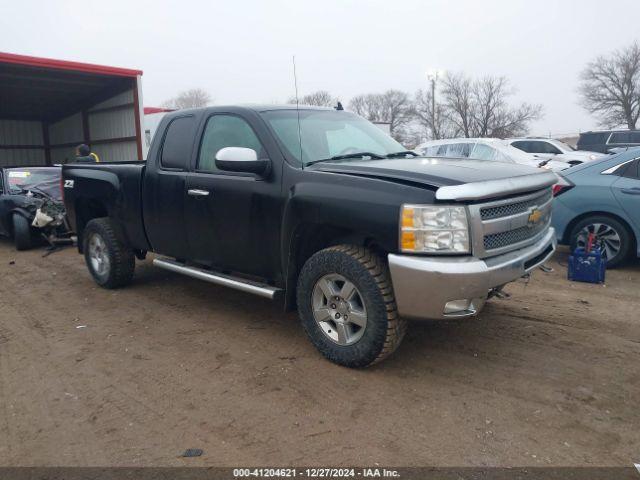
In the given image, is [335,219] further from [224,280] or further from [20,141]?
[20,141]

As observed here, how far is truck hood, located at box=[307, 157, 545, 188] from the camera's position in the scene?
3412 millimetres

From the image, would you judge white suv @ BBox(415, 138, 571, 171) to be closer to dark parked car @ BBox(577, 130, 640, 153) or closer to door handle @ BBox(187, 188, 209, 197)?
door handle @ BBox(187, 188, 209, 197)

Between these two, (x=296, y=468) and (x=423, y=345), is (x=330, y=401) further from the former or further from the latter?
(x=423, y=345)

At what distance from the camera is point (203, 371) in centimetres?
391

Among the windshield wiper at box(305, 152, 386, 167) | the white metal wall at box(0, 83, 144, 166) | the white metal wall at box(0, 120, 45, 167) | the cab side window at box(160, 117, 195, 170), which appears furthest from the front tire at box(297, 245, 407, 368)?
the white metal wall at box(0, 120, 45, 167)

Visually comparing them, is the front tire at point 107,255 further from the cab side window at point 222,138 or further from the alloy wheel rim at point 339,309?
the alloy wheel rim at point 339,309

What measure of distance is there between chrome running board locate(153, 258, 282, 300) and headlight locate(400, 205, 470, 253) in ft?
4.37

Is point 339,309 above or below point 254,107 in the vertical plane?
below

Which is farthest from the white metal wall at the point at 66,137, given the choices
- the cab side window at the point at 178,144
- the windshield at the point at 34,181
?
the cab side window at the point at 178,144

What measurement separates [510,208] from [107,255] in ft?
14.7

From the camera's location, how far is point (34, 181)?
10.1 meters

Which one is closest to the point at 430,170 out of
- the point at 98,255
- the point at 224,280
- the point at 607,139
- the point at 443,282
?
the point at 443,282

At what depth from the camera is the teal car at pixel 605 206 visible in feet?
21.3

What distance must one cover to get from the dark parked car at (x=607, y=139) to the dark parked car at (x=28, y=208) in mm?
18551
